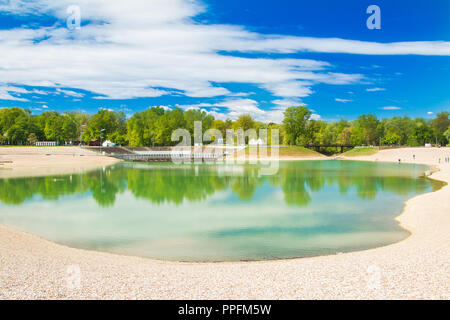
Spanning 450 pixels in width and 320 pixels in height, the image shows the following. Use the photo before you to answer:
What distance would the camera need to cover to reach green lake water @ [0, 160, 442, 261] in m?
14.6

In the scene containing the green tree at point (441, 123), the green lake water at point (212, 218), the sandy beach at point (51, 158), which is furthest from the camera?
the green tree at point (441, 123)

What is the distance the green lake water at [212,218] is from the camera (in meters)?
14.6

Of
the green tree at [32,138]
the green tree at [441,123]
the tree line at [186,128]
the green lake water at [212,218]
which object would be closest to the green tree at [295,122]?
the tree line at [186,128]

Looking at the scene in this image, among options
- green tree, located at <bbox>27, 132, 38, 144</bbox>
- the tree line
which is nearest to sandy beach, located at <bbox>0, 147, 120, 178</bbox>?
the tree line

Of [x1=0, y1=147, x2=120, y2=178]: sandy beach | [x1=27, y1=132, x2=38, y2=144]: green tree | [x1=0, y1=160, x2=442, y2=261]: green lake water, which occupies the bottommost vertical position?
[x1=0, y1=160, x2=442, y2=261]: green lake water

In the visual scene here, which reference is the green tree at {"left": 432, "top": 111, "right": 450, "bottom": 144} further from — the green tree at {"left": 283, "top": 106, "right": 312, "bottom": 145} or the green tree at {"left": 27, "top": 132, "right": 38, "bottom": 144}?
the green tree at {"left": 27, "top": 132, "right": 38, "bottom": 144}

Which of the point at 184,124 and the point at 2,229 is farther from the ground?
the point at 184,124

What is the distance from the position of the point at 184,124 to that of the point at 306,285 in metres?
117

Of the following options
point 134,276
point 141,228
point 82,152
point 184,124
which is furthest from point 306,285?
point 184,124

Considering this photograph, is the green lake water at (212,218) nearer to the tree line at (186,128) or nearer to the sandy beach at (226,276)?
the sandy beach at (226,276)

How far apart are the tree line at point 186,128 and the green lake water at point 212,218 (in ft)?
260

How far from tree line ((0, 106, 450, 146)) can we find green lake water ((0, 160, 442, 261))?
79.4 metres
